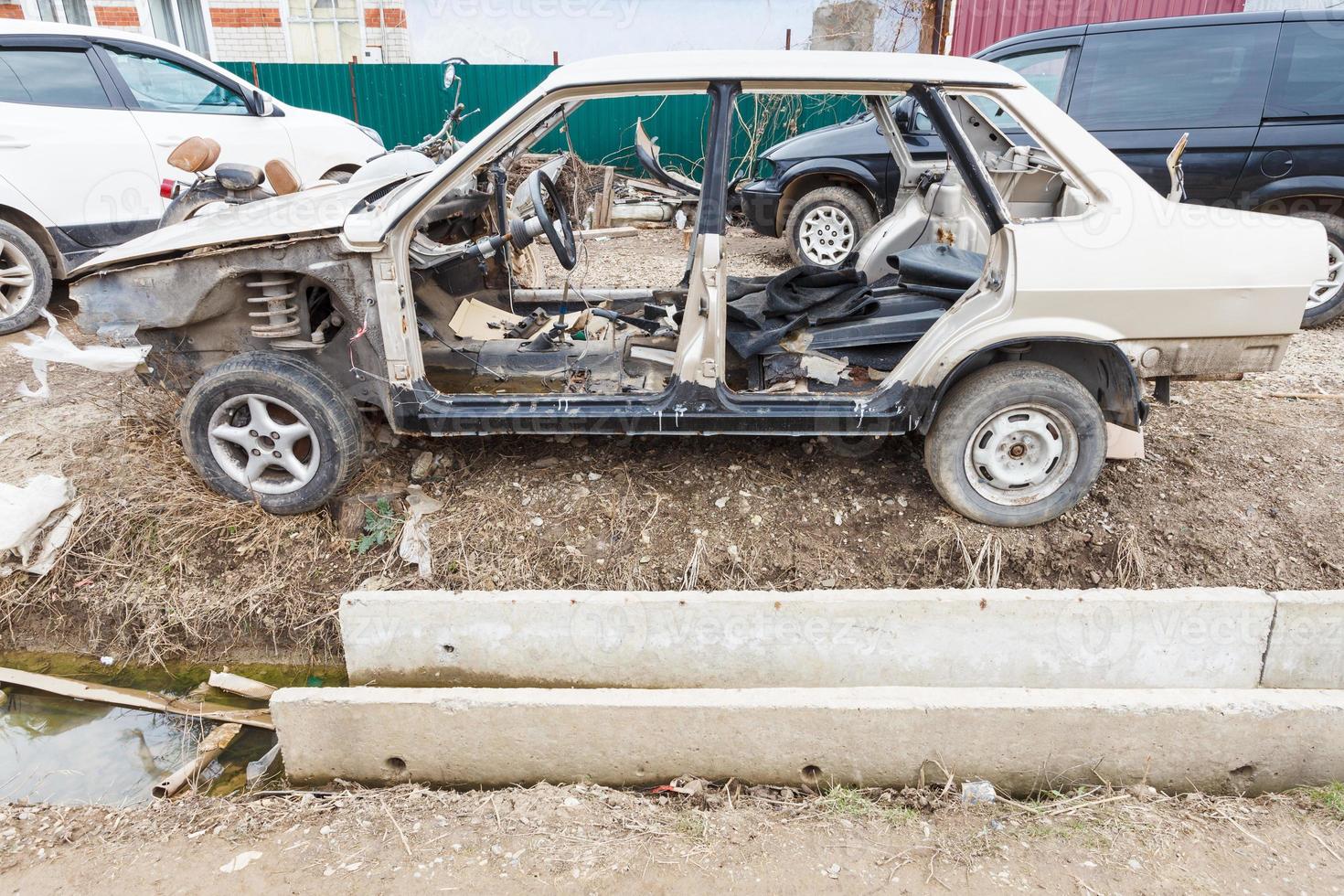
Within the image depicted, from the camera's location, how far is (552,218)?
3.86 metres

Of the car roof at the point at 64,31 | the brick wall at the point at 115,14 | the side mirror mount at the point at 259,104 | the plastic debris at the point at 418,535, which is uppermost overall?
the brick wall at the point at 115,14

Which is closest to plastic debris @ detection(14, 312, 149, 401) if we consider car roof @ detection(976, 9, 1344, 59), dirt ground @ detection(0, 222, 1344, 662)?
dirt ground @ detection(0, 222, 1344, 662)

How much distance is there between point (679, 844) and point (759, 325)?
2.48m

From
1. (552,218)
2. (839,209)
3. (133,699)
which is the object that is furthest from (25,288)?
(839,209)

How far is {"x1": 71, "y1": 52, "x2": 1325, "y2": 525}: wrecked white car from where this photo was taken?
3236 mm

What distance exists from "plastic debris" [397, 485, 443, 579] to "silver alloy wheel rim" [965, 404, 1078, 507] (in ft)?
7.85

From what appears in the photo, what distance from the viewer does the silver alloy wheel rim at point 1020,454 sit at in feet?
→ 11.4

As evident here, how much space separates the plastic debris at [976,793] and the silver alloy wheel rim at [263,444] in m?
2.89

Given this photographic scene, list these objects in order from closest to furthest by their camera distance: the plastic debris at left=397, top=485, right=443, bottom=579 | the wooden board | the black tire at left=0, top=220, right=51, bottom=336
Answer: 1. the wooden board
2. the plastic debris at left=397, top=485, right=443, bottom=579
3. the black tire at left=0, top=220, right=51, bottom=336

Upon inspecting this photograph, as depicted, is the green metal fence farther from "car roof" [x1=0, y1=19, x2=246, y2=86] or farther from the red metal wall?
"car roof" [x1=0, y1=19, x2=246, y2=86]

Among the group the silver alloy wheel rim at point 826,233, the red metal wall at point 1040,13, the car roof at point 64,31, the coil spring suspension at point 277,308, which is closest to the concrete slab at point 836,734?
the coil spring suspension at point 277,308

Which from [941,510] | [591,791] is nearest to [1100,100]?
[941,510]

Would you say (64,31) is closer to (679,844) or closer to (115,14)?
(679,844)

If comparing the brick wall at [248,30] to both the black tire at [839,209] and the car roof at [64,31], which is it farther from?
the black tire at [839,209]
